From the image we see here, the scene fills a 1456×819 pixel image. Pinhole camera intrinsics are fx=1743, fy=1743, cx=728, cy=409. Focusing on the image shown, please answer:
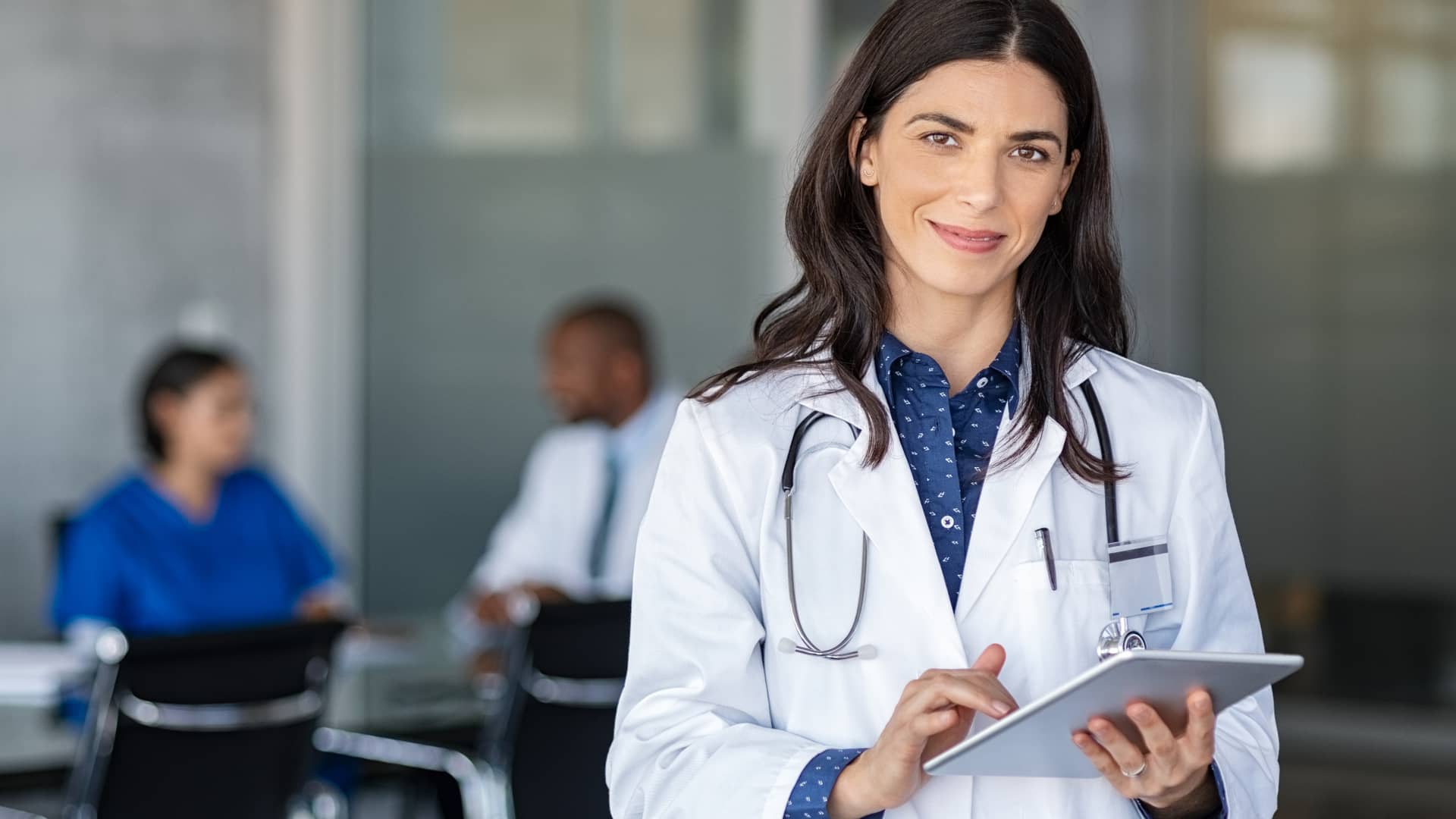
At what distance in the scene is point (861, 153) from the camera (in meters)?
1.54

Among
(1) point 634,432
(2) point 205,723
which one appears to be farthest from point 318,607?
(2) point 205,723

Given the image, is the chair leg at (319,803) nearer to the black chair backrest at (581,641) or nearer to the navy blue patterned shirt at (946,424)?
the black chair backrest at (581,641)

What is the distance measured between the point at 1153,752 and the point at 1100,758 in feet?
0.13

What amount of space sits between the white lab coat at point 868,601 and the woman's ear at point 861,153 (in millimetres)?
205

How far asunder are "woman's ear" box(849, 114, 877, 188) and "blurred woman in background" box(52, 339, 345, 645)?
244 centimetres

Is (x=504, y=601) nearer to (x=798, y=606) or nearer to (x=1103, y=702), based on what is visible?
(x=798, y=606)

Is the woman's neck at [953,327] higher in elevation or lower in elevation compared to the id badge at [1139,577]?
higher

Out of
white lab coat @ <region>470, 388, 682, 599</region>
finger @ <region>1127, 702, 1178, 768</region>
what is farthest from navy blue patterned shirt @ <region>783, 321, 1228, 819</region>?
white lab coat @ <region>470, 388, 682, 599</region>

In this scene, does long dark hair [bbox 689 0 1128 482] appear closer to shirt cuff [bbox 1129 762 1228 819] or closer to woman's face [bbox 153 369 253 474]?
shirt cuff [bbox 1129 762 1228 819]

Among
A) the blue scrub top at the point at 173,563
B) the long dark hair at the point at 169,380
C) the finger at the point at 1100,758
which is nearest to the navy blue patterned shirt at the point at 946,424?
the finger at the point at 1100,758

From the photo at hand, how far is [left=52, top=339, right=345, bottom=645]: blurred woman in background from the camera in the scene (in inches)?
144

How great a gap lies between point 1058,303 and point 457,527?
4.64m

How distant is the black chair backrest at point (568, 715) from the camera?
127 inches

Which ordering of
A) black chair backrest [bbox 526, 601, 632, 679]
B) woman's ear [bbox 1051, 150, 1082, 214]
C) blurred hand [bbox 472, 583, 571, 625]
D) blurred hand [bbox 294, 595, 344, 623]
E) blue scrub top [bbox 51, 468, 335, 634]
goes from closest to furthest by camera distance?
1. woman's ear [bbox 1051, 150, 1082, 214]
2. black chair backrest [bbox 526, 601, 632, 679]
3. blue scrub top [bbox 51, 468, 335, 634]
4. blurred hand [bbox 472, 583, 571, 625]
5. blurred hand [bbox 294, 595, 344, 623]
